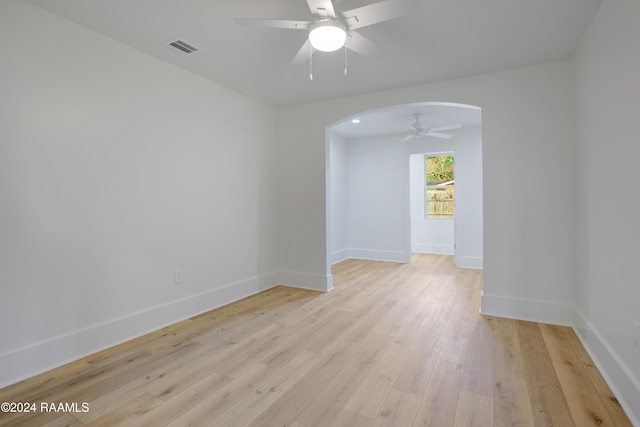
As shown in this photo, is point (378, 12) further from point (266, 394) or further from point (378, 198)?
point (378, 198)

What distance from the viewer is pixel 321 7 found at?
1.70 metres

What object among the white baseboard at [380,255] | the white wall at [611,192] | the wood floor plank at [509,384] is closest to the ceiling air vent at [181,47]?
the white wall at [611,192]

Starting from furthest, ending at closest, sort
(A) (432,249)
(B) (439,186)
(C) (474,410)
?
(B) (439,186) < (A) (432,249) < (C) (474,410)

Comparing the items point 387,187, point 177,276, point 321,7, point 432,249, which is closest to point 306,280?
point 177,276

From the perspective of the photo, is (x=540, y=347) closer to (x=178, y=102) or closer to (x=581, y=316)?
(x=581, y=316)

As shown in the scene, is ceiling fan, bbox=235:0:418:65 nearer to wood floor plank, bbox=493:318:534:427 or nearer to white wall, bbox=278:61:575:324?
white wall, bbox=278:61:575:324

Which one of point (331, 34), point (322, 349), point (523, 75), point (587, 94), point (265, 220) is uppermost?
point (523, 75)

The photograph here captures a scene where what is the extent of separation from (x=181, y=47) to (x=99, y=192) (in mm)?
1415

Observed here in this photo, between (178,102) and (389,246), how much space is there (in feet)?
15.1

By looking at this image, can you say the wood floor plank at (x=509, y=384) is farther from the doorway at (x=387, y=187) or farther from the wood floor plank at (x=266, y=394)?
the doorway at (x=387, y=187)

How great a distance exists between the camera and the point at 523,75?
2.97 metres

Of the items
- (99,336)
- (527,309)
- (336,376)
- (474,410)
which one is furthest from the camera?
(527,309)

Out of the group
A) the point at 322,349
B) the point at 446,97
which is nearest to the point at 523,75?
the point at 446,97

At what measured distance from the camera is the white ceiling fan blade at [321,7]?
165cm
